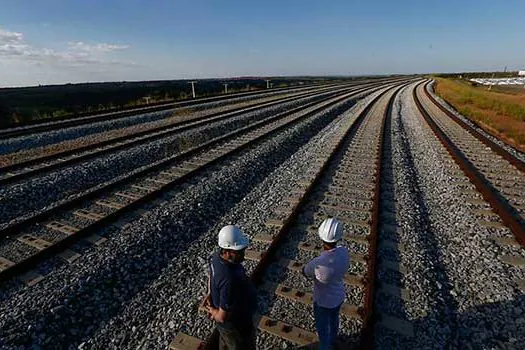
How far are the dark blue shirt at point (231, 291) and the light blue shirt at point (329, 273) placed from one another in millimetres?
665

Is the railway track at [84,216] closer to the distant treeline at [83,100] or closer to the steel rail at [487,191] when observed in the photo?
the steel rail at [487,191]

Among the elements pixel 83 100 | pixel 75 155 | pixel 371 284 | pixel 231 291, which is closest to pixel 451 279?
pixel 371 284

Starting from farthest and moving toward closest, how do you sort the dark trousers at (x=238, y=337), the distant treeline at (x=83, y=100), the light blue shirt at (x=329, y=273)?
the distant treeline at (x=83, y=100) < the light blue shirt at (x=329, y=273) < the dark trousers at (x=238, y=337)

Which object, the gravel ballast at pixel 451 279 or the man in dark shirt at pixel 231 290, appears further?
the gravel ballast at pixel 451 279

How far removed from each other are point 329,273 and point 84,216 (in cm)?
548

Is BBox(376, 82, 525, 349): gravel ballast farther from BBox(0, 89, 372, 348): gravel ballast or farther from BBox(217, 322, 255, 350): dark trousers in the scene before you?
BBox(0, 89, 372, 348): gravel ballast

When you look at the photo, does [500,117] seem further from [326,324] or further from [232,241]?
[232,241]

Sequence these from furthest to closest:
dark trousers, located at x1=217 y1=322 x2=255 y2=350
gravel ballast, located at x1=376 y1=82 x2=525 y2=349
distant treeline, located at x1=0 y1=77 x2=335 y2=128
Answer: distant treeline, located at x1=0 y1=77 x2=335 y2=128 → gravel ballast, located at x1=376 y1=82 x2=525 y2=349 → dark trousers, located at x1=217 y1=322 x2=255 y2=350

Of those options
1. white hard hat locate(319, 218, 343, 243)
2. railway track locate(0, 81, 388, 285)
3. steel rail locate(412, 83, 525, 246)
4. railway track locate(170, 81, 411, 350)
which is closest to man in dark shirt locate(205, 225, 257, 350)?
white hard hat locate(319, 218, 343, 243)

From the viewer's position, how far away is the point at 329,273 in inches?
118

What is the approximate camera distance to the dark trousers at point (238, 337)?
2.81m

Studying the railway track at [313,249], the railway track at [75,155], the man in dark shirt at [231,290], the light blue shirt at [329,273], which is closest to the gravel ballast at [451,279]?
the railway track at [313,249]

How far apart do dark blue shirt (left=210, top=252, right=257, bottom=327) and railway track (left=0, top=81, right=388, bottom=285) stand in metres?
3.51

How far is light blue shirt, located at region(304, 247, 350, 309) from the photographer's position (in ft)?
9.80
